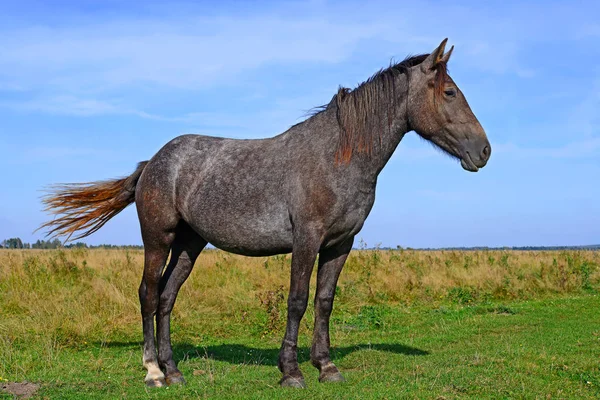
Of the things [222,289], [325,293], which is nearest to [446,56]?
[325,293]

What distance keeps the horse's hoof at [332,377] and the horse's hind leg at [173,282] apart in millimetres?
1669

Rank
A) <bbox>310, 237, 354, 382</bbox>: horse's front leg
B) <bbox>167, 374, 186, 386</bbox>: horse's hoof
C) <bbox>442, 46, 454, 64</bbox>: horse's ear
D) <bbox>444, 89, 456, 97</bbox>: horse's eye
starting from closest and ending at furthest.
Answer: <bbox>444, 89, 456, 97</bbox>: horse's eye, <bbox>442, 46, 454, 64</bbox>: horse's ear, <bbox>310, 237, 354, 382</bbox>: horse's front leg, <bbox>167, 374, 186, 386</bbox>: horse's hoof

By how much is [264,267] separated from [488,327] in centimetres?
704

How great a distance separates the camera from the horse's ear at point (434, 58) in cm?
586

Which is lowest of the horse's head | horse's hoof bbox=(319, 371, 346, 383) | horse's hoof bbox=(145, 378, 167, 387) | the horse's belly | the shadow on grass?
the shadow on grass

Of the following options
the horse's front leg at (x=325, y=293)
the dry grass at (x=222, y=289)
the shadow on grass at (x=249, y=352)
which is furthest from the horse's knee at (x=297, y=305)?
the dry grass at (x=222, y=289)

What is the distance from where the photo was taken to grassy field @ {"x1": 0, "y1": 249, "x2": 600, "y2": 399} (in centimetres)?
589

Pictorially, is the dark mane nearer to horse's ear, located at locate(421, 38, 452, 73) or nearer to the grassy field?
horse's ear, located at locate(421, 38, 452, 73)

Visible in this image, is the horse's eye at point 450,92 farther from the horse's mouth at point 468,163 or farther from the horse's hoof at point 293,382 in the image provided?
the horse's hoof at point 293,382

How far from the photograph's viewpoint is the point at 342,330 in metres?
10.5

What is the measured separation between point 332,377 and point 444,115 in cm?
297

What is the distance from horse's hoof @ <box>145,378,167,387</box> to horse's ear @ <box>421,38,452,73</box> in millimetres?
4449

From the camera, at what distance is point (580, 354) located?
752cm

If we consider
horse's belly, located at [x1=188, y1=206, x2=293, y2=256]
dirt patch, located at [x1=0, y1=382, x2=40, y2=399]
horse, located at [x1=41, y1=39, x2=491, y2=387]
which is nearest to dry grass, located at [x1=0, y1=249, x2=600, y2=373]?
dirt patch, located at [x1=0, y1=382, x2=40, y2=399]
